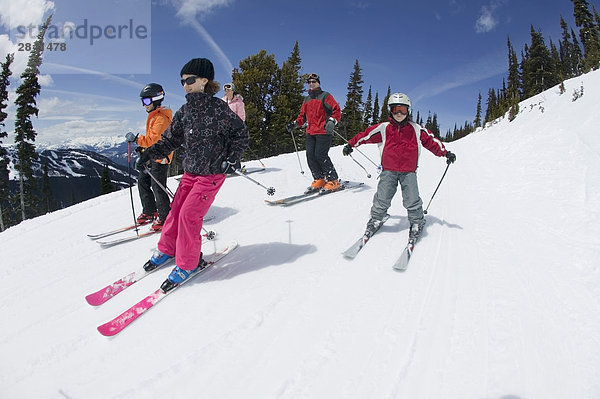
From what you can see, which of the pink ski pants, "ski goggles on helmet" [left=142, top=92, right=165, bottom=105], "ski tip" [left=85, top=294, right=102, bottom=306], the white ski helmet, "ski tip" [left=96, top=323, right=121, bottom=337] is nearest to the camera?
"ski tip" [left=96, top=323, right=121, bottom=337]

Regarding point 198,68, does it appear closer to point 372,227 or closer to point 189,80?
point 189,80

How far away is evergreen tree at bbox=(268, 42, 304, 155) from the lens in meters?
27.7

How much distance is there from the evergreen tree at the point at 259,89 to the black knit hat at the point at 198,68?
23.7m

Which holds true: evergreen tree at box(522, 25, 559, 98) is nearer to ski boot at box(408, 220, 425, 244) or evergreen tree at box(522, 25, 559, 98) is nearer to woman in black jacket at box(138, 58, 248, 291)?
ski boot at box(408, 220, 425, 244)

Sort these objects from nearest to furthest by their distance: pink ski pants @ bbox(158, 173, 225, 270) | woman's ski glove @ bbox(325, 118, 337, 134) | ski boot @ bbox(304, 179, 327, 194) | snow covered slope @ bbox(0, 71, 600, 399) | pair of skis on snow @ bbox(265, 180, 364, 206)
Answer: snow covered slope @ bbox(0, 71, 600, 399)
pink ski pants @ bbox(158, 173, 225, 270)
pair of skis on snow @ bbox(265, 180, 364, 206)
woman's ski glove @ bbox(325, 118, 337, 134)
ski boot @ bbox(304, 179, 327, 194)

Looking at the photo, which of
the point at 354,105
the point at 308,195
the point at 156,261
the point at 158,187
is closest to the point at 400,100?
the point at 308,195

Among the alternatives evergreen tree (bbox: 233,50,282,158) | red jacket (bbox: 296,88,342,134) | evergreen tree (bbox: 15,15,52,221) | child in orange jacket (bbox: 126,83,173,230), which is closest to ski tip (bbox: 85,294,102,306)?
child in orange jacket (bbox: 126,83,173,230)

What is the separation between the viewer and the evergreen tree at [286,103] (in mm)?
27723

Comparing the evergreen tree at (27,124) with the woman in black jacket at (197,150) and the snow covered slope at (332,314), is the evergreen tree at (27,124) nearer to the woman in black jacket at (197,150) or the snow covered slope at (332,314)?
the snow covered slope at (332,314)

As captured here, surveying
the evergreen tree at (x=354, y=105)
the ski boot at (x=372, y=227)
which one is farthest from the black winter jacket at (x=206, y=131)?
the evergreen tree at (x=354, y=105)

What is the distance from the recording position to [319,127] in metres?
6.54

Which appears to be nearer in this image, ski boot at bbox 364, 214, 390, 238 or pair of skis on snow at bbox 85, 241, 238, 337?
pair of skis on snow at bbox 85, 241, 238, 337

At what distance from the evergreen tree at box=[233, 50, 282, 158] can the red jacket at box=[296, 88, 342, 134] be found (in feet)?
66.8

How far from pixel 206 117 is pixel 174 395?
246cm
